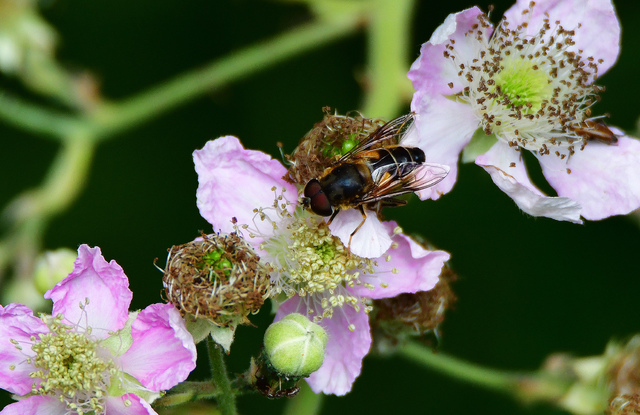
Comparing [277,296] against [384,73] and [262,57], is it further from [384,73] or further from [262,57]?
[262,57]

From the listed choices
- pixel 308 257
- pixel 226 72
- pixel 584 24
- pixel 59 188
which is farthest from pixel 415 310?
pixel 59 188

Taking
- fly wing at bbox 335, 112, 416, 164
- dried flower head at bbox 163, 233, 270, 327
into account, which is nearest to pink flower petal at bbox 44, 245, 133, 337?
dried flower head at bbox 163, 233, 270, 327

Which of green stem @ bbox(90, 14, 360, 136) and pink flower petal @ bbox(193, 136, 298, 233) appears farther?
green stem @ bbox(90, 14, 360, 136)

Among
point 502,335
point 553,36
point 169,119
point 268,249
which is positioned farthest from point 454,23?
point 169,119

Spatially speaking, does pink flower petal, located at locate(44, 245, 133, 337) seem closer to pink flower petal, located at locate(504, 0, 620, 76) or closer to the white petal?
the white petal

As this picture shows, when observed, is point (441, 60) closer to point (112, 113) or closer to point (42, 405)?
point (42, 405)

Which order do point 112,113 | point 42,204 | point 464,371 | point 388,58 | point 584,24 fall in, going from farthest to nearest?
point 112,113, point 42,204, point 388,58, point 464,371, point 584,24

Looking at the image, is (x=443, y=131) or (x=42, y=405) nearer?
(x=42, y=405)
